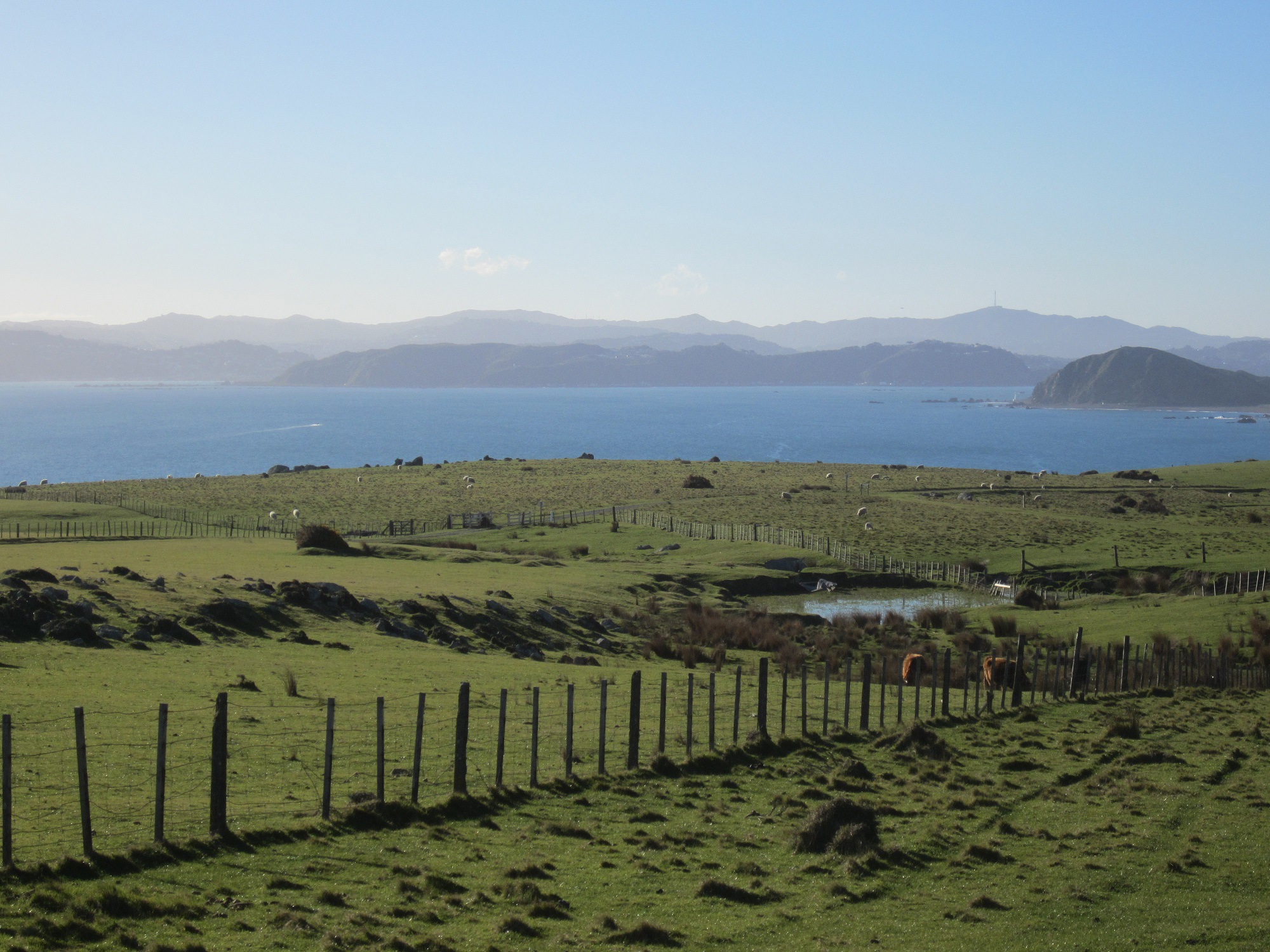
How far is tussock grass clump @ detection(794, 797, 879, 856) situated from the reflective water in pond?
98.5 feet

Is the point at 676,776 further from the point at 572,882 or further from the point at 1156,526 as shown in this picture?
the point at 1156,526

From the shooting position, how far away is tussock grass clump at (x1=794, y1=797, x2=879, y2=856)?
43.0 ft

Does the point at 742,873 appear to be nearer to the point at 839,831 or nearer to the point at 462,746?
the point at 839,831

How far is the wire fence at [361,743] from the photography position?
12.0m

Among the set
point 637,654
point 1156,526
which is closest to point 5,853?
point 637,654

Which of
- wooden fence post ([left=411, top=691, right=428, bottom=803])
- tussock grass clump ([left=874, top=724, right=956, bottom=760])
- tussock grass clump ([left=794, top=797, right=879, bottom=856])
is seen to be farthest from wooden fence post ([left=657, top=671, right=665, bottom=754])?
tussock grass clump ([left=874, top=724, right=956, bottom=760])

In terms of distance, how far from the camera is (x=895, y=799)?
15.7 metres

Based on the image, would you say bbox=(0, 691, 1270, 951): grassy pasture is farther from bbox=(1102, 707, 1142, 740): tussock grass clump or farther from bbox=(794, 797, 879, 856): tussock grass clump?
bbox=(1102, 707, 1142, 740): tussock grass clump

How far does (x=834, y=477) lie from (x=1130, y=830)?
305 feet

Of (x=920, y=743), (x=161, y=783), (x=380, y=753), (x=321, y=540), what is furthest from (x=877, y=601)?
(x=161, y=783)

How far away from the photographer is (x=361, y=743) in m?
16.9

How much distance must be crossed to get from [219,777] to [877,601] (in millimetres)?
39651

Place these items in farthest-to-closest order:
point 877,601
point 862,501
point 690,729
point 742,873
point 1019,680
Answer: point 862,501, point 877,601, point 1019,680, point 690,729, point 742,873

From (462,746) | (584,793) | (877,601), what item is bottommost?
(877,601)
